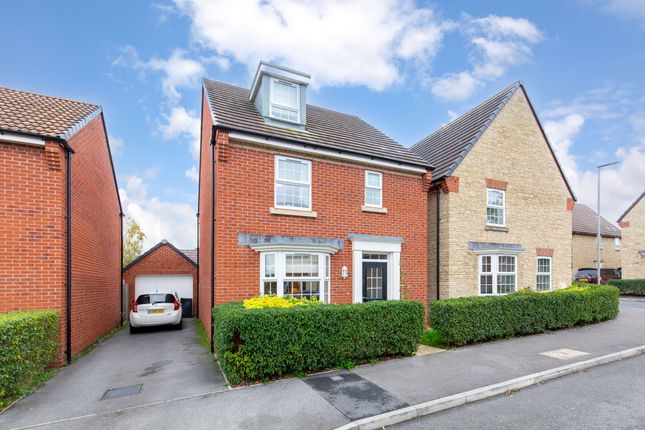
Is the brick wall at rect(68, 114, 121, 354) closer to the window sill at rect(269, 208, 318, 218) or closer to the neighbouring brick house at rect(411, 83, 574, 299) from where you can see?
the window sill at rect(269, 208, 318, 218)

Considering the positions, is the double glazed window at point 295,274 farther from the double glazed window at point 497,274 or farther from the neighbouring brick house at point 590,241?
the neighbouring brick house at point 590,241

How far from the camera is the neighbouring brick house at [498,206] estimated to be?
12.9m

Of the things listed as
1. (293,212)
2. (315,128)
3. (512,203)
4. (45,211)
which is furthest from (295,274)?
(512,203)

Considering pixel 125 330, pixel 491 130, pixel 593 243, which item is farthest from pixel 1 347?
pixel 593 243

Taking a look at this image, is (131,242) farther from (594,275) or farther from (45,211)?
(594,275)

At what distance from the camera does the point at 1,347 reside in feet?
18.5

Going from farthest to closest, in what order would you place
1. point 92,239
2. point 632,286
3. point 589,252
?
point 589,252
point 632,286
point 92,239

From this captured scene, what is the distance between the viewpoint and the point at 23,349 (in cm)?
616

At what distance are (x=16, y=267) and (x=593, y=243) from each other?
39.0m

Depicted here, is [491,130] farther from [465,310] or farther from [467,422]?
[467,422]

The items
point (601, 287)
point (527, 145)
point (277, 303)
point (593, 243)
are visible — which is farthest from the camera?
point (593, 243)

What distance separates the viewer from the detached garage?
1914 centimetres

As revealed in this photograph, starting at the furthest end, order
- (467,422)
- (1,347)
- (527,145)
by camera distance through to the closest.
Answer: (527,145)
(1,347)
(467,422)

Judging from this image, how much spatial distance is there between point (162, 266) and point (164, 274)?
466mm
